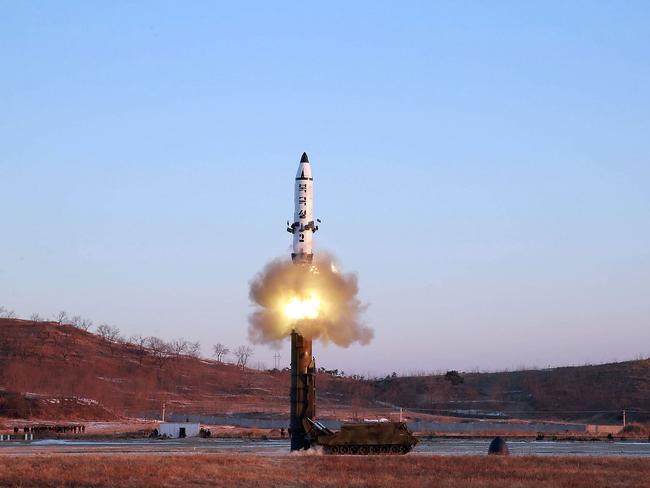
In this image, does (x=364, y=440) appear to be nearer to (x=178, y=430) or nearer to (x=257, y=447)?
(x=257, y=447)

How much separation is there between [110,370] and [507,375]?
53.5 meters

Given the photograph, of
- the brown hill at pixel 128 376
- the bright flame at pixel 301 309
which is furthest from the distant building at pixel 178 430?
the brown hill at pixel 128 376

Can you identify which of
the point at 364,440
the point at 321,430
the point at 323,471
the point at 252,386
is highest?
the point at 252,386

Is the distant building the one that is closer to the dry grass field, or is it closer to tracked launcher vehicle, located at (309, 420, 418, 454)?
tracked launcher vehicle, located at (309, 420, 418, 454)

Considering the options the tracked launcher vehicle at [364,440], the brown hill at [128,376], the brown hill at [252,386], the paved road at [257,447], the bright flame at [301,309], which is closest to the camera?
the tracked launcher vehicle at [364,440]

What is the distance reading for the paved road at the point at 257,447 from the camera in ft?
171

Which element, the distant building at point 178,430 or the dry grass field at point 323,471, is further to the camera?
the distant building at point 178,430

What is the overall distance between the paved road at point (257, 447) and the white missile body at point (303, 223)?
34.1 ft

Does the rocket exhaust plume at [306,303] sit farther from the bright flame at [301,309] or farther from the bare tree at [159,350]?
the bare tree at [159,350]

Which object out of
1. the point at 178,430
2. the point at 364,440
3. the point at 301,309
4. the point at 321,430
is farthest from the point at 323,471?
the point at 178,430

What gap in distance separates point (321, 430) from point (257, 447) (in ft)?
24.4

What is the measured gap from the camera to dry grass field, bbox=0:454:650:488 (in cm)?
3569

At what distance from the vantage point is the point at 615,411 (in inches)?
4289

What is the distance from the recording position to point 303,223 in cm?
5328
